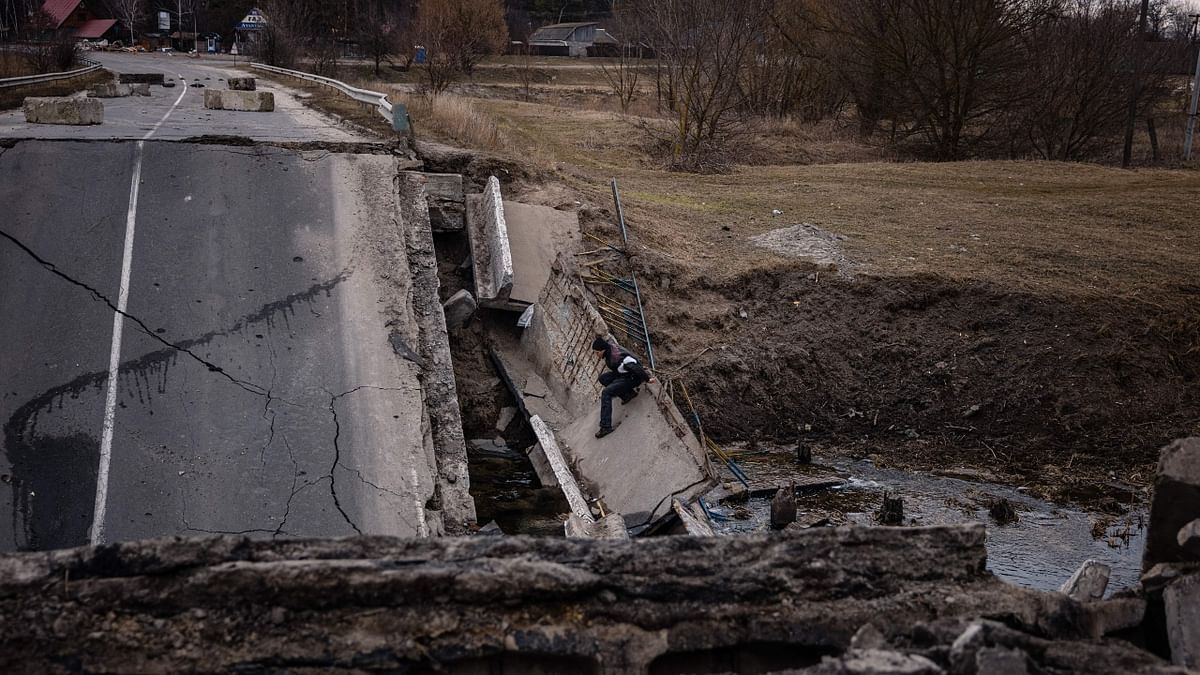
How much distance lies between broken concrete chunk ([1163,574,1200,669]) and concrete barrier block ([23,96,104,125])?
54.8ft

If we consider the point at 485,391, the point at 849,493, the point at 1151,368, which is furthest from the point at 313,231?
the point at 1151,368

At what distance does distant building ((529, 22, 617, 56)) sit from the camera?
69.6m

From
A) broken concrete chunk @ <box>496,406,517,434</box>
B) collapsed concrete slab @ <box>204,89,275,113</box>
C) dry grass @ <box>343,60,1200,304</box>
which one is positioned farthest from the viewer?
collapsed concrete slab @ <box>204,89,275,113</box>

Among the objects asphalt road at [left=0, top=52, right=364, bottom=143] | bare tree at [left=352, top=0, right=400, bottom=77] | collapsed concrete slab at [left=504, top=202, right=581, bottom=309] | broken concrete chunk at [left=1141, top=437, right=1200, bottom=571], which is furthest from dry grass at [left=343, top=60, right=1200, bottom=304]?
bare tree at [left=352, top=0, right=400, bottom=77]

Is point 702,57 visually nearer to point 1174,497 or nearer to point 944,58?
point 944,58

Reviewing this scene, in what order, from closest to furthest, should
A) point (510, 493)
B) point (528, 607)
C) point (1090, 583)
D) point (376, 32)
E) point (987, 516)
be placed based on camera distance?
1. point (528, 607)
2. point (1090, 583)
3. point (987, 516)
4. point (510, 493)
5. point (376, 32)

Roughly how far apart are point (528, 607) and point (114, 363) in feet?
22.5

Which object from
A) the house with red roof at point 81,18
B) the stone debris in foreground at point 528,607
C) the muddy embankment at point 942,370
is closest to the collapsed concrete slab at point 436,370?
the muddy embankment at point 942,370

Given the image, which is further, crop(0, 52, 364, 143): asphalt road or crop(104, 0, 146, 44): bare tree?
crop(104, 0, 146, 44): bare tree

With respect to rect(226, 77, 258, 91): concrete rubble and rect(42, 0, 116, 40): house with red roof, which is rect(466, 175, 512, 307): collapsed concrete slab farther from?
rect(42, 0, 116, 40): house with red roof

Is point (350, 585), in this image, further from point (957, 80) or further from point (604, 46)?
point (604, 46)

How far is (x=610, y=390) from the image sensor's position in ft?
37.4

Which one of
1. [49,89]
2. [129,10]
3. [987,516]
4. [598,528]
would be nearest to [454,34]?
[49,89]

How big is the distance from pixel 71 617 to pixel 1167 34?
47.7 meters
